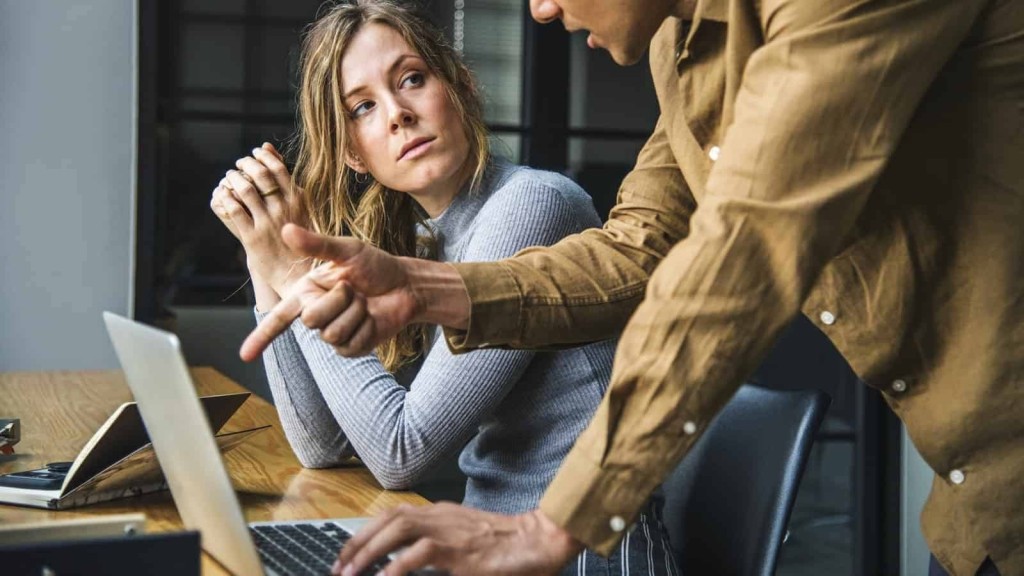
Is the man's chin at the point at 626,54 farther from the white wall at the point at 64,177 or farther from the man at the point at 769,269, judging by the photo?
the white wall at the point at 64,177

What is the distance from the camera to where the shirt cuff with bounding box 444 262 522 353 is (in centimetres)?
119

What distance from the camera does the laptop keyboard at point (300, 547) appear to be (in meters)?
1.02

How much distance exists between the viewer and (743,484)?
1.53 m

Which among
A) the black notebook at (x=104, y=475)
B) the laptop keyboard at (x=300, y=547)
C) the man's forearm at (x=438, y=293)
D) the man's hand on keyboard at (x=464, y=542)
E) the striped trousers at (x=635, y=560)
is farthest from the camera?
the striped trousers at (x=635, y=560)

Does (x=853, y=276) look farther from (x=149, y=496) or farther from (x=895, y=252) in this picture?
(x=149, y=496)

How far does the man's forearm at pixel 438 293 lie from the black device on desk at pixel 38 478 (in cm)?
50

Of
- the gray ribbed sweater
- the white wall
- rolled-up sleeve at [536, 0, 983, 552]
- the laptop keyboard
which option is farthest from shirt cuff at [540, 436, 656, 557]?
the white wall

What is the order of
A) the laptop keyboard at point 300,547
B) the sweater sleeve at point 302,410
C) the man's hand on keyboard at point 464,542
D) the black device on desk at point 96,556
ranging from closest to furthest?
the black device on desk at point 96,556 → the man's hand on keyboard at point 464,542 → the laptop keyboard at point 300,547 → the sweater sleeve at point 302,410

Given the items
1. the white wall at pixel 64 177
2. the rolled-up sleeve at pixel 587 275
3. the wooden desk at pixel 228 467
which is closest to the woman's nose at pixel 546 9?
the rolled-up sleeve at pixel 587 275

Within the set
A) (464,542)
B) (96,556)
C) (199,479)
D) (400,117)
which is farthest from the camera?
(400,117)

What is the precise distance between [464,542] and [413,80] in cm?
111

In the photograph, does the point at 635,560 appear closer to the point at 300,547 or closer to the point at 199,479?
the point at 300,547

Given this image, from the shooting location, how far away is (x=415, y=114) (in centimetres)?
Answer: 181

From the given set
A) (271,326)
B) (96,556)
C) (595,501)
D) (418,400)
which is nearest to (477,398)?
(418,400)
